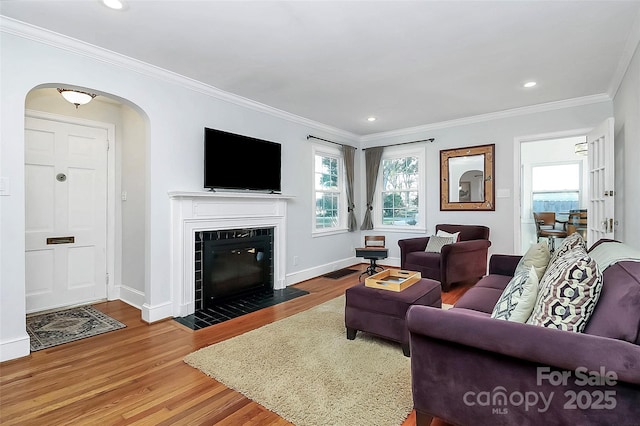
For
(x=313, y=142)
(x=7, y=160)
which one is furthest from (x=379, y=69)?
(x=7, y=160)

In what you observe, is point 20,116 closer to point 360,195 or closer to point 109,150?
point 109,150

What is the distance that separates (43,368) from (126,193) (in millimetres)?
2195

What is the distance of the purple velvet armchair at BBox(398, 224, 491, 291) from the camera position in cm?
416

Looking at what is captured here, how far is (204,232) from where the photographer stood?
3580mm

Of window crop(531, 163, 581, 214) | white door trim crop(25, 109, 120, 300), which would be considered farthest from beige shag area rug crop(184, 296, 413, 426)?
window crop(531, 163, 581, 214)

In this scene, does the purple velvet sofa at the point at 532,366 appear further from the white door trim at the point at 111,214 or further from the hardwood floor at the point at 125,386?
the white door trim at the point at 111,214

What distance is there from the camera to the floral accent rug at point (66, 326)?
2.77 metres

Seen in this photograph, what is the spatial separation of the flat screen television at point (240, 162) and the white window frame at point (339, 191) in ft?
2.85

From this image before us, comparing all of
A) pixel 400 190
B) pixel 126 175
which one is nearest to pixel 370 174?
pixel 400 190

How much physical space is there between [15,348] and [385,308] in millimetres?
2891

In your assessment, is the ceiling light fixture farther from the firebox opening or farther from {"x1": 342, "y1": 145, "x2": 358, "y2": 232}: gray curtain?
{"x1": 342, "y1": 145, "x2": 358, "y2": 232}: gray curtain

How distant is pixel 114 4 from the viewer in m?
2.18

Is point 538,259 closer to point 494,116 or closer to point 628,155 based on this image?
point 628,155

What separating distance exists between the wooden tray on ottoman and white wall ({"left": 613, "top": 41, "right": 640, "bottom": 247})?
1834mm
